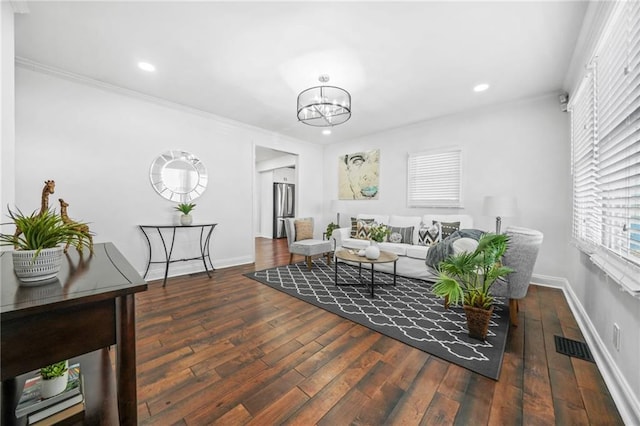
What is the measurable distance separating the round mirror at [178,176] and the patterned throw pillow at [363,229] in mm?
2738

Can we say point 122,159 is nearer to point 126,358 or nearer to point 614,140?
point 126,358

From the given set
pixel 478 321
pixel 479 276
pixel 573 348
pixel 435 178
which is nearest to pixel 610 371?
pixel 573 348

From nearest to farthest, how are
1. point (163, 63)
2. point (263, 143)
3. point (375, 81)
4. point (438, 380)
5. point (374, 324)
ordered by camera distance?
1. point (438, 380)
2. point (374, 324)
3. point (163, 63)
4. point (375, 81)
5. point (263, 143)

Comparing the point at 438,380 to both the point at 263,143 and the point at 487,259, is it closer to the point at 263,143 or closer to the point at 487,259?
the point at 487,259

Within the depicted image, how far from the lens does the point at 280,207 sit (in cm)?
810

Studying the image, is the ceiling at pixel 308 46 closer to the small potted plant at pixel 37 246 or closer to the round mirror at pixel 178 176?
the round mirror at pixel 178 176

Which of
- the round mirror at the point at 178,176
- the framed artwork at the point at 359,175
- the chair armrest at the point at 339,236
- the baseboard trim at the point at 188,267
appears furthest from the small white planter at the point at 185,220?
the framed artwork at the point at 359,175

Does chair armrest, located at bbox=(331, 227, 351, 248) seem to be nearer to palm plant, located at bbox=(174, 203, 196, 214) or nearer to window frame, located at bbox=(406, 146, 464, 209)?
window frame, located at bbox=(406, 146, 464, 209)

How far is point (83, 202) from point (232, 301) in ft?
7.48

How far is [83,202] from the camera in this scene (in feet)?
10.2

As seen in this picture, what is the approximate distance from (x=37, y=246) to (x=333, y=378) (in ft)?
5.25

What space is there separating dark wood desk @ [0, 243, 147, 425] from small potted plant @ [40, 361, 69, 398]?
102mm

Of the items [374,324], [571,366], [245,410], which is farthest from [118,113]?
[571,366]

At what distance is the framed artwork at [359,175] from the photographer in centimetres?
521
